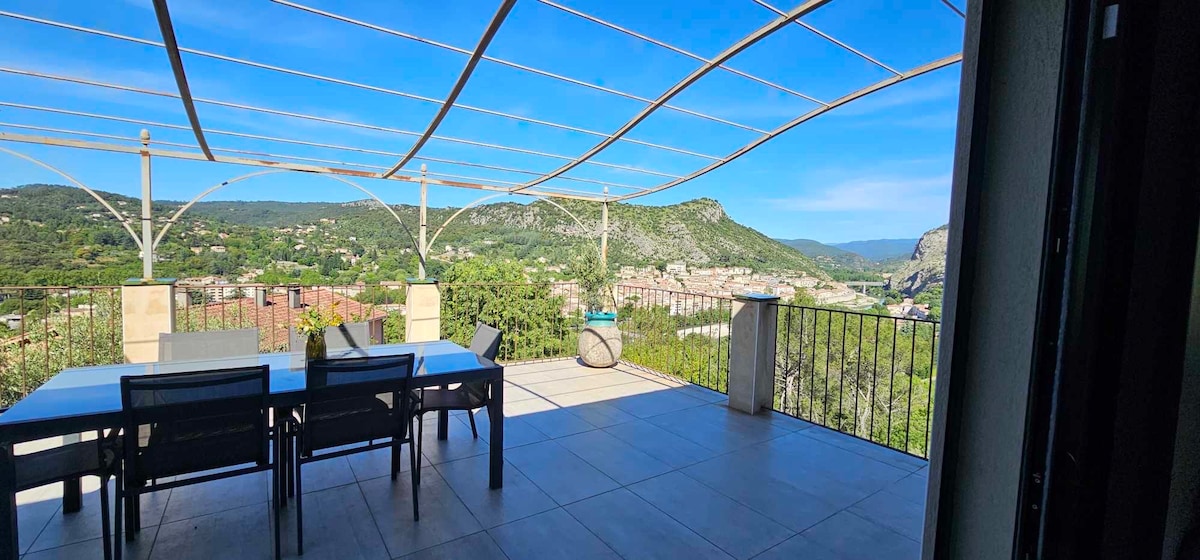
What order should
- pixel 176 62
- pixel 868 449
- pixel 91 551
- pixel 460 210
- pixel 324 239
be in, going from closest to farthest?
1. pixel 91 551
2. pixel 176 62
3. pixel 868 449
4. pixel 460 210
5. pixel 324 239

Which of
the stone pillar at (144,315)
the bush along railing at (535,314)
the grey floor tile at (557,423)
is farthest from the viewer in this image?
the bush along railing at (535,314)

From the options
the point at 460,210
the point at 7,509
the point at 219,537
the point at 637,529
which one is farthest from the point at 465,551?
the point at 460,210

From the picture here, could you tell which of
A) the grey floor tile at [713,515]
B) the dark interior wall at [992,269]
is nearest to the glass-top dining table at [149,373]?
the grey floor tile at [713,515]

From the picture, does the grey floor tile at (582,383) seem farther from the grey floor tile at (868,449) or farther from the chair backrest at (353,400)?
the chair backrest at (353,400)

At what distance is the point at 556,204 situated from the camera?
6.99 meters

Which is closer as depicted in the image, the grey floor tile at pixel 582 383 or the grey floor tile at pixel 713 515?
the grey floor tile at pixel 713 515

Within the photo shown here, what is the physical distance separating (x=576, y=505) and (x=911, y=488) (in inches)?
78.3

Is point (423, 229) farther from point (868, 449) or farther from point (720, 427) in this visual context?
point (868, 449)

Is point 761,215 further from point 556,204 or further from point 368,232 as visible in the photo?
point 368,232

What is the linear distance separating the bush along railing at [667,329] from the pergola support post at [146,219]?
493cm

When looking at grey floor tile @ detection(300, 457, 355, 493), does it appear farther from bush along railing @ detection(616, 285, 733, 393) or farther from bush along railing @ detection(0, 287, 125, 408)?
bush along railing @ detection(616, 285, 733, 393)

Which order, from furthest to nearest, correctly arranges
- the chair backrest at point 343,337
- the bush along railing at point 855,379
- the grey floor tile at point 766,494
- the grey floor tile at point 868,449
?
the bush along railing at point 855,379
the chair backrest at point 343,337
the grey floor tile at point 868,449
the grey floor tile at point 766,494

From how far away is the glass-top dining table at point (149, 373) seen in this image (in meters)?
1.84

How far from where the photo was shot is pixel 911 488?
2.89 metres
